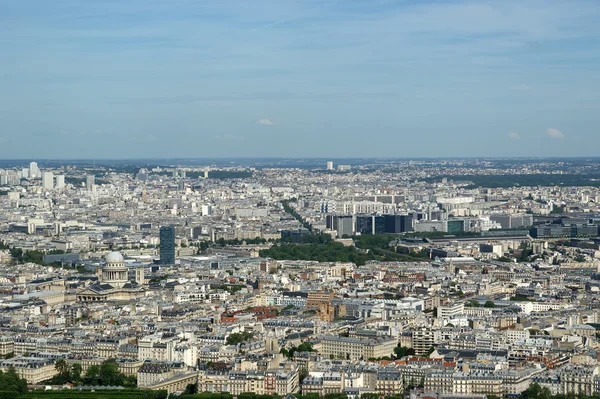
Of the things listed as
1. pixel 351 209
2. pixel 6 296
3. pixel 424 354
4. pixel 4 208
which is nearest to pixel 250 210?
pixel 351 209

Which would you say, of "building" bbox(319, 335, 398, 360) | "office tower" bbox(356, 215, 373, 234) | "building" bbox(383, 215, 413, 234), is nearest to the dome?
"building" bbox(319, 335, 398, 360)

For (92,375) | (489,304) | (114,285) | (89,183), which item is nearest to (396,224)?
(114,285)

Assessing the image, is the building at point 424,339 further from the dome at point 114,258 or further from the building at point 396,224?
the building at point 396,224

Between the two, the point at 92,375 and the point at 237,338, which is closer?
the point at 92,375

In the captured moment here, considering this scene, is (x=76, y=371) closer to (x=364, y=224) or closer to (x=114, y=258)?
(x=114, y=258)

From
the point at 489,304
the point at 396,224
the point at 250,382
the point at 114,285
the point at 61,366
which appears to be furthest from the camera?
the point at 396,224

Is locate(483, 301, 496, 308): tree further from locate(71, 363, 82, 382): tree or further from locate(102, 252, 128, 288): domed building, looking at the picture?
locate(71, 363, 82, 382): tree
